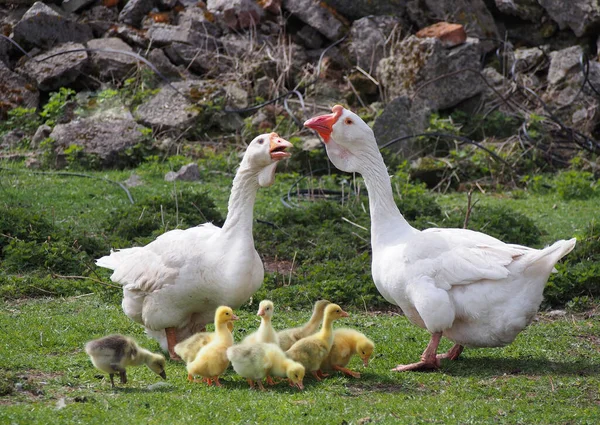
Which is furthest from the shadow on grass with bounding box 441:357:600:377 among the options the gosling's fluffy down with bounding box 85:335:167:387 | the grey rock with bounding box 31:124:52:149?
the grey rock with bounding box 31:124:52:149

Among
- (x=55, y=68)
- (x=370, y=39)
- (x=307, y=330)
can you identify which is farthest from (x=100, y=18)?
(x=307, y=330)

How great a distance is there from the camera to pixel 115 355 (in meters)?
6.70

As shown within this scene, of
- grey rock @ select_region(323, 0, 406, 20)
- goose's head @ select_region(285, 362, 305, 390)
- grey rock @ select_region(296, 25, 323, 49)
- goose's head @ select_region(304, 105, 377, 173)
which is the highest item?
goose's head @ select_region(304, 105, 377, 173)

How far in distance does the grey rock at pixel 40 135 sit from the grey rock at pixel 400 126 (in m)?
6.48

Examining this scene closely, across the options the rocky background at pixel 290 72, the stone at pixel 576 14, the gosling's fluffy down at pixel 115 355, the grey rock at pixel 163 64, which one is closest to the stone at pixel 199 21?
the rocky background at pixel 290 72

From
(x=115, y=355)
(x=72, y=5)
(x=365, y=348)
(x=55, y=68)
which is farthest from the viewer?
(x=72, y=5)

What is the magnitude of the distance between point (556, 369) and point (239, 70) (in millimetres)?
12652

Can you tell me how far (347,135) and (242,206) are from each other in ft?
4.04

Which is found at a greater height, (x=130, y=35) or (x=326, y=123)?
(x=326, y=123)

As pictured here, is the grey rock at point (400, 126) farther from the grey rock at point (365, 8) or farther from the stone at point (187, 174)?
the grey rock at point (365, 8)

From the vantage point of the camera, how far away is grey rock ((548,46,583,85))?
18.9 metres

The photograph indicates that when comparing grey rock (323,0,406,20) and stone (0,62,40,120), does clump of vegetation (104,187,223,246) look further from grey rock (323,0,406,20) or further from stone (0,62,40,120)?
grey rock (323,0,406,20)

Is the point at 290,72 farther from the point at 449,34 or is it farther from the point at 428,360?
the point at 428,360

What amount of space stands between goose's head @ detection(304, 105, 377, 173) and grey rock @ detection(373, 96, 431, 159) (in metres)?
8.10
